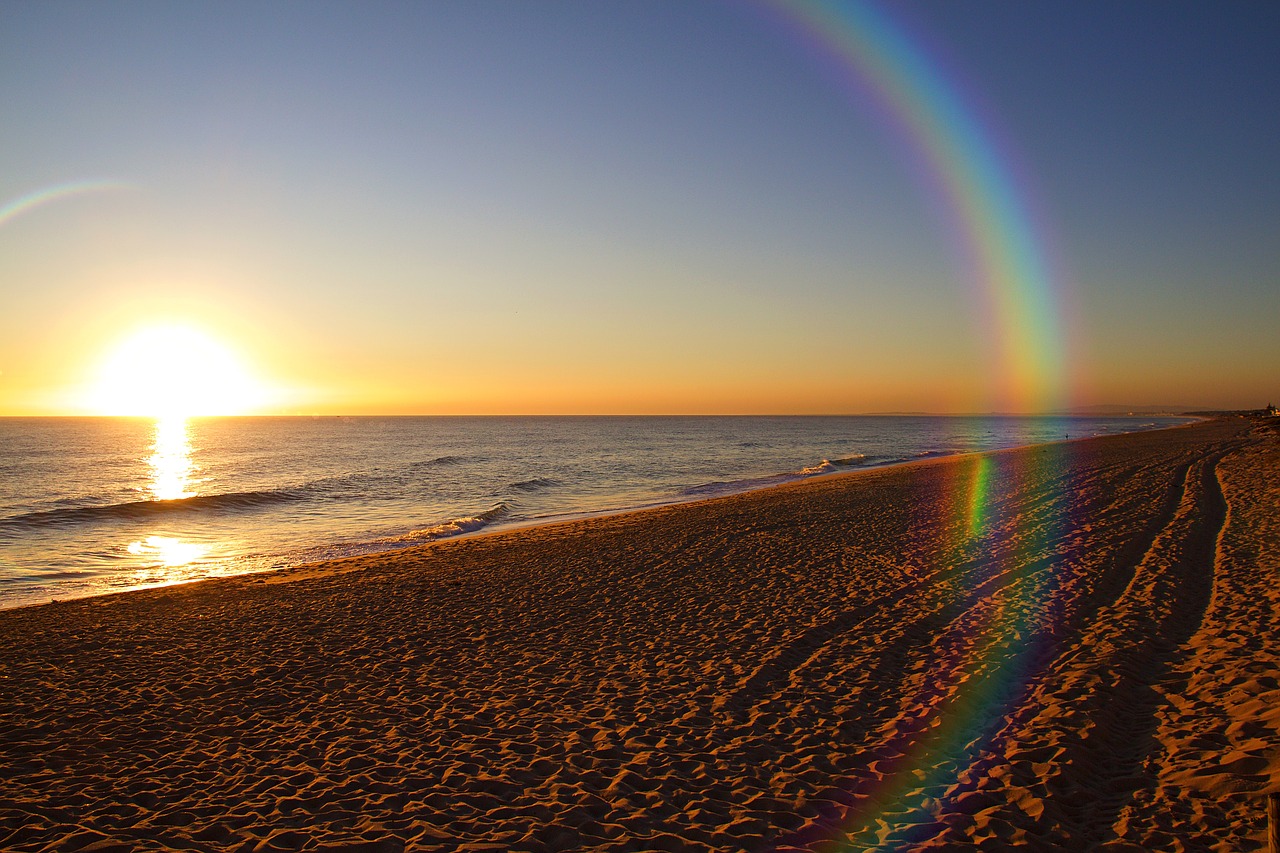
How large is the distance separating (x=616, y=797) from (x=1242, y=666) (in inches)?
273

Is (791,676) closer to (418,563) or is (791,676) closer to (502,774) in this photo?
(502,774)

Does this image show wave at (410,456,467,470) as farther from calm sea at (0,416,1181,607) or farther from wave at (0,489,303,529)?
wave at (0,489,303,529)

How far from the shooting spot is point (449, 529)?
22.0 m

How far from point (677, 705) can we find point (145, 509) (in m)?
29.4

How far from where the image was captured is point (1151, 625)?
8891mm

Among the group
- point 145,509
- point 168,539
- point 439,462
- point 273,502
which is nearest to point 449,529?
point 168,539

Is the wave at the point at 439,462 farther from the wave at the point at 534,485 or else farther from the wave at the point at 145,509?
the wave at the point at 145,509

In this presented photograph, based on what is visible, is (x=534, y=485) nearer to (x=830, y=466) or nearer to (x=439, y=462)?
(x=830, y=466)

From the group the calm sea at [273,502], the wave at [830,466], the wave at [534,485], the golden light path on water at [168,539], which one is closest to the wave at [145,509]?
the calm sea at [273,502]

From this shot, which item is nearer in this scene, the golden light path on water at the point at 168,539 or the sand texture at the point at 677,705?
the sand texture at the point at 677,705

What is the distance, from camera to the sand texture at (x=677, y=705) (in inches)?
202

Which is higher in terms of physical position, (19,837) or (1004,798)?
(1004,798)

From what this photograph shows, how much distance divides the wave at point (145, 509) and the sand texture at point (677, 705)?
15.6m

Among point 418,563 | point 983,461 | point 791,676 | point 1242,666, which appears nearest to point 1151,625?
point 1242,666
